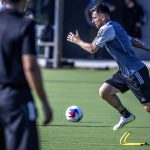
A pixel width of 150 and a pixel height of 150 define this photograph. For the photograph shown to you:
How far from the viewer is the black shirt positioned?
6285 mm

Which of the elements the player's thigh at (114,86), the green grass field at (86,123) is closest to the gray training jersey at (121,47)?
the player's thigh at (114,86)

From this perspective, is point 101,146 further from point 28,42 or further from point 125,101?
point 125,101

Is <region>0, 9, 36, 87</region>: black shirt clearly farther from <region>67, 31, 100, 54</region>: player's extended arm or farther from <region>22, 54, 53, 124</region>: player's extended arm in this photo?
<region>67, 31, 100, 54</region>: player's extended arm

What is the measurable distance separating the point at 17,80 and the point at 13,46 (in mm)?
297

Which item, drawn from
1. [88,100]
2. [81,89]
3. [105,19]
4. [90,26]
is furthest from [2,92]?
[90,26]

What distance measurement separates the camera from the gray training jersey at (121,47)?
35.8 ft

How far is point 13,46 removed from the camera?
6.35 metres

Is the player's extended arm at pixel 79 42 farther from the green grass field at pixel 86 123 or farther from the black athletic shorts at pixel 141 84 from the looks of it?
the green grass field at pixel 86 123

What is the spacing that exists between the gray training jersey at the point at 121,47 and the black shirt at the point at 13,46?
454 cm

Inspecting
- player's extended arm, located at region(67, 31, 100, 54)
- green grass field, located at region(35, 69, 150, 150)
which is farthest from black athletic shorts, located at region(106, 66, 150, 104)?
player's extended arm, located at region(67, 31, 100, 54)

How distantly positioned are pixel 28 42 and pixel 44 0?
71.9 feet

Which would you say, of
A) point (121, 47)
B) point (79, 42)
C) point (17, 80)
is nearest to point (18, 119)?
point (17, 80)

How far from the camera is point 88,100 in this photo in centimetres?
1605

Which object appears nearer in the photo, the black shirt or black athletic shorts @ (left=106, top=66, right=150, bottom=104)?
the black shirt
